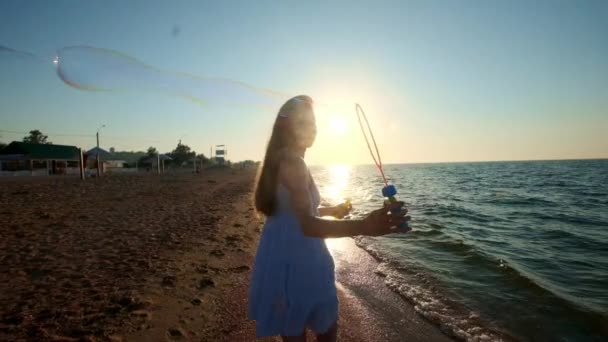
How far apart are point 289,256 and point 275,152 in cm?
67

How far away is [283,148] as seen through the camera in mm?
2047

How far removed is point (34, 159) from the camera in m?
44.0

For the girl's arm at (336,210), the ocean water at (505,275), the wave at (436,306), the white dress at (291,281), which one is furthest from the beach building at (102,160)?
the white dress at (291,281)

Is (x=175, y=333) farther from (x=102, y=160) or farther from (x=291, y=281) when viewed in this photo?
(x=102, y=160)

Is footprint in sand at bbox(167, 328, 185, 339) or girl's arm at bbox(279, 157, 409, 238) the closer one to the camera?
girl's arm at bbox(279, 157, 409, 238)

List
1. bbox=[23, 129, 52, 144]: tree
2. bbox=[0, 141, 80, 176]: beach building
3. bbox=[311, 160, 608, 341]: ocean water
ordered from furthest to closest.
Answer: bbox=[23, 129, 52, 144]: tree
bbox=[0, 141, 80, 176]: beach building
bbox=[311, 160, 608, 341]: ocean water

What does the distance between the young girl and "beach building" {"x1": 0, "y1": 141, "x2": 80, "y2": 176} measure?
52353 mm

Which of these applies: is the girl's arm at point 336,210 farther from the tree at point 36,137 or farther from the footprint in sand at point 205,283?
the tree at point 36,137

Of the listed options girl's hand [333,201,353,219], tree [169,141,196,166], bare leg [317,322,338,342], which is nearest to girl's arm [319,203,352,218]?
girl's hand [333,201,353,219]

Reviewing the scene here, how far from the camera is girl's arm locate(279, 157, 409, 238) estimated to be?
1.85 meters

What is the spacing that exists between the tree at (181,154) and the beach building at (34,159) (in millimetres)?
46227

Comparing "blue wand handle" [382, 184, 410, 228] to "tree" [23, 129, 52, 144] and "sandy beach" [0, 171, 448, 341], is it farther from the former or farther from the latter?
"tree" [23, 129, 52, 144]

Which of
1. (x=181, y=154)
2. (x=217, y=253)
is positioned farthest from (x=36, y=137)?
(x=217, y=253)

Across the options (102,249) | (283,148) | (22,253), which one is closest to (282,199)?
(283,148)
